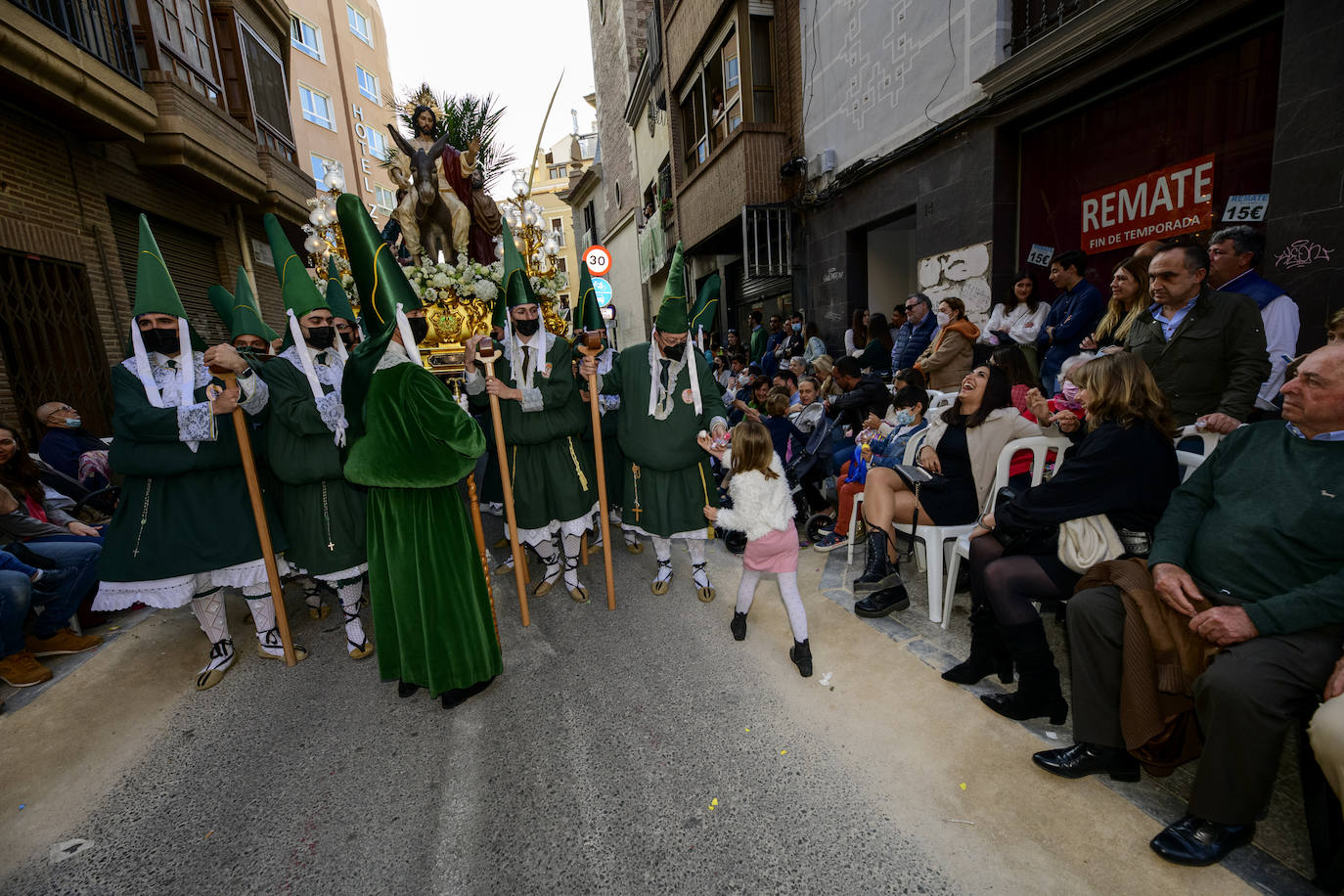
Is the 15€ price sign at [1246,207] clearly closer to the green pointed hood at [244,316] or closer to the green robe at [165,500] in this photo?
the green robe at [165,500]

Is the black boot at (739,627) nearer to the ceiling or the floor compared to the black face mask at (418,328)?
nearer to the floor

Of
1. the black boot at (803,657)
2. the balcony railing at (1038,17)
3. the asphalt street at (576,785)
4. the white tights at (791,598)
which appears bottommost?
the asphalt street at (576,785)

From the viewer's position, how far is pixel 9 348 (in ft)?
18.2

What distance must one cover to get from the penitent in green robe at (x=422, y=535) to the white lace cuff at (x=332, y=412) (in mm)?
558

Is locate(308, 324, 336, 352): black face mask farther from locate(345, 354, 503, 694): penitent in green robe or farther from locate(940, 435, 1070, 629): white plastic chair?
locate(940, 435, 1070, 629): white plastic chair

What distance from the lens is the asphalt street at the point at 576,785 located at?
1.90m

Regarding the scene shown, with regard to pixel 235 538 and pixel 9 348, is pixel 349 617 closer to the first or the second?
pixel 235 538

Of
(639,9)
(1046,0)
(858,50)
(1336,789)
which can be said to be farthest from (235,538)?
(639,9)

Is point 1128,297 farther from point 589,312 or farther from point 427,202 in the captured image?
point 427,202

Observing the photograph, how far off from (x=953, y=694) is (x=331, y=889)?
8.74 feet

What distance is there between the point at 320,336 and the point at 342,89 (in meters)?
22.1

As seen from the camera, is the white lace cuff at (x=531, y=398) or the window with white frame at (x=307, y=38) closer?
the white lace cuff at (x=531, y=398)

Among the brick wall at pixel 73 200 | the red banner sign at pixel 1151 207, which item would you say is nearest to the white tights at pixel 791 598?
the red banner sign at pixel 1151 207

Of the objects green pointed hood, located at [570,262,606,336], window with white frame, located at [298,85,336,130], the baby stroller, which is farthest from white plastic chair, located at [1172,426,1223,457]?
window with white frame, located at [298,85,336,130]
